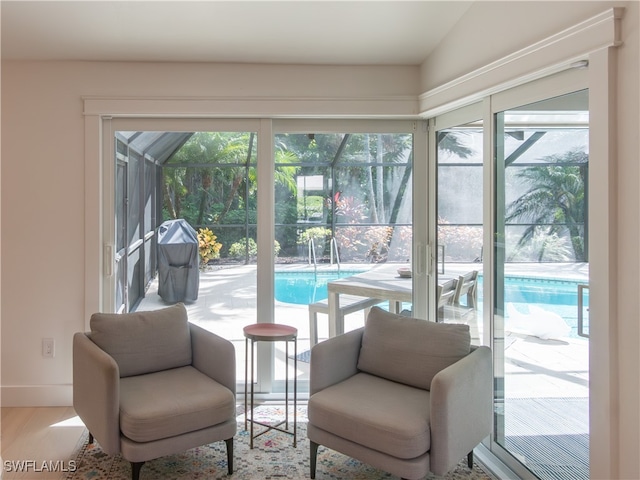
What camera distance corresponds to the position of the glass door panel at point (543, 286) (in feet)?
6.61

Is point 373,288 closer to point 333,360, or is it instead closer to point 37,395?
point 333,360

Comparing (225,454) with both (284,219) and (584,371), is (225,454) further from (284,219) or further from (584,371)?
(584,371)

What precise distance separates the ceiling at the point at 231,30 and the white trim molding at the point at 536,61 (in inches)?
16.4

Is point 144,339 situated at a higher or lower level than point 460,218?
lower

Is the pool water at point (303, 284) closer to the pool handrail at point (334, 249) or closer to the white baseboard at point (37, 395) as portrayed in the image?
the pool handrail at point (334, 249)

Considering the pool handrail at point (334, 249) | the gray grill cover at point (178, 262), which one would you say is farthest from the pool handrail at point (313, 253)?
the gray grill cover at point (178, 262)

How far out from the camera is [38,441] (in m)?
2.72

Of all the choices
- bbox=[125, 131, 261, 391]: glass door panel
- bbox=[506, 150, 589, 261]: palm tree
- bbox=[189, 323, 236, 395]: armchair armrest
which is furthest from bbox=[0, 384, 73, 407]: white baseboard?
bbox=[506, 150, 589, 261]: palm tree

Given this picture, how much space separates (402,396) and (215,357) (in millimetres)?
1014

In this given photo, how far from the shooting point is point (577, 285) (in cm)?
201

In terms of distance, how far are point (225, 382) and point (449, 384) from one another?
3.81 feet

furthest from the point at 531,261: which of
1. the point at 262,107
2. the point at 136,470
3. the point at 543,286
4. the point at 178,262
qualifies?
the point at 178,262

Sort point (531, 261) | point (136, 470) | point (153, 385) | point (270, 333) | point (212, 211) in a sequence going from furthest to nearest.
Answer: point (212, 211) → point (270, 333) → point (153, 385) → point (531, 261) → point (136, 470)

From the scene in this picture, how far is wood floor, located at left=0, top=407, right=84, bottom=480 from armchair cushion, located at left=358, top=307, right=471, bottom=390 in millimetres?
1689
